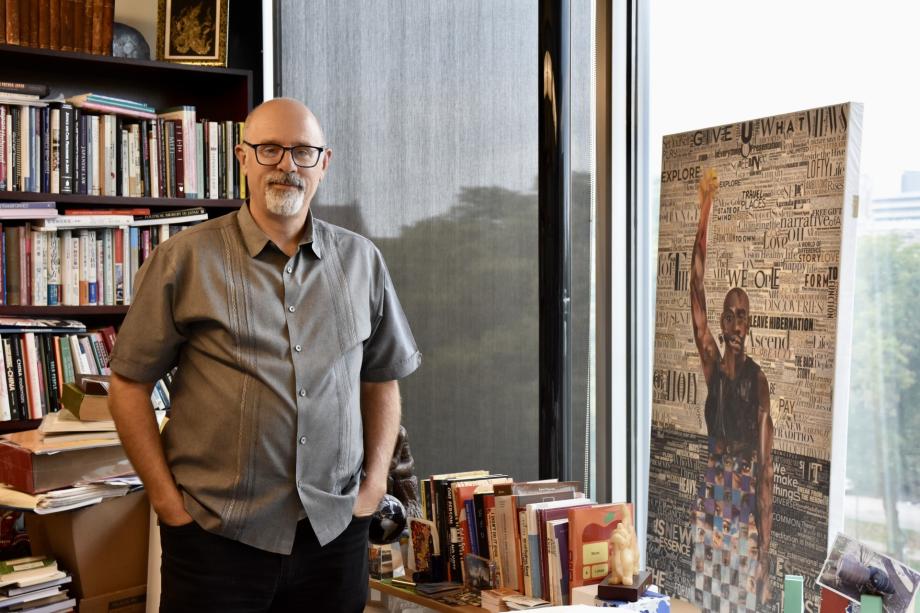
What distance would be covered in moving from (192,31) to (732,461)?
7.97 ft

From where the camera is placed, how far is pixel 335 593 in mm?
2141

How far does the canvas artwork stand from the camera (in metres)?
2.17

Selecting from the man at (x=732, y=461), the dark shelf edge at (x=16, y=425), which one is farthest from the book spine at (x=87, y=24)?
the man at (x=732, y=461)

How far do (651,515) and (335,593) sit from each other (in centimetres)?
93

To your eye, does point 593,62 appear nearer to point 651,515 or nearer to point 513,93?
point 513,93

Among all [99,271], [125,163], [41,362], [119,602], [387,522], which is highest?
[125,163]

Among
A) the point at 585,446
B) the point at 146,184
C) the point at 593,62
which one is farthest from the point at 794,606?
the point at 146,184

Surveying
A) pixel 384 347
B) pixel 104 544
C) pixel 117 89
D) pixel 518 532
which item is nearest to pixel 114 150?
pixel 117 89

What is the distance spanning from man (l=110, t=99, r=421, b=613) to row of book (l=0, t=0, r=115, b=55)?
1.47 meters

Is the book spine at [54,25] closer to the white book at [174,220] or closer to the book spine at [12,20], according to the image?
the book spine at [12,20]

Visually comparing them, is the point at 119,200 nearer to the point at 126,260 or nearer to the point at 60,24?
the point at 126,260

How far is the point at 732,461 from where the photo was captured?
2.39 m

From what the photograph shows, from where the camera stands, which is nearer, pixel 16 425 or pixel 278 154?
pixel 278 154

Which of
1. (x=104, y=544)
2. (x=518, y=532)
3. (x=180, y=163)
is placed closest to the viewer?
(x=518, y=532)
